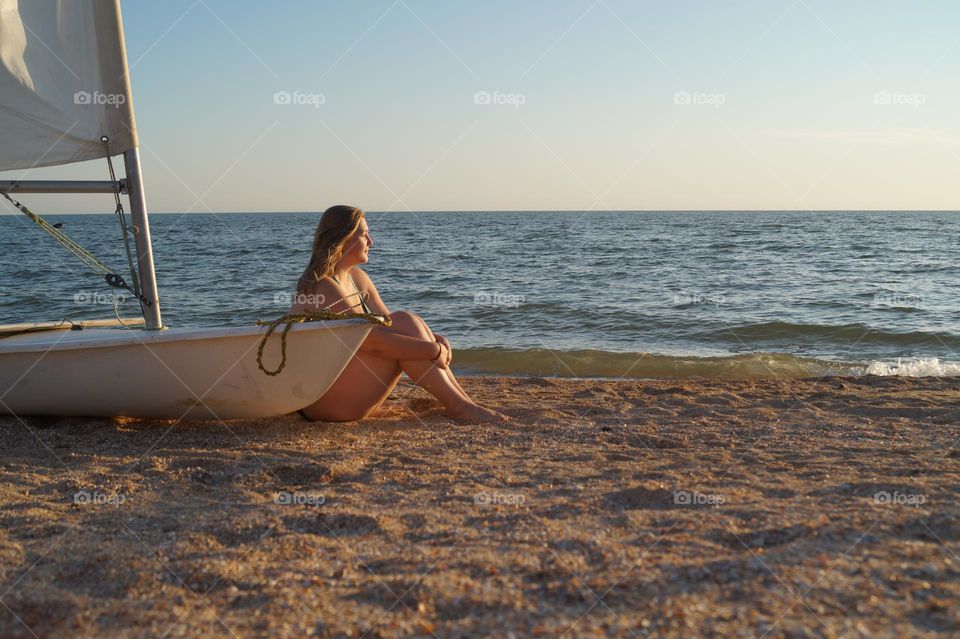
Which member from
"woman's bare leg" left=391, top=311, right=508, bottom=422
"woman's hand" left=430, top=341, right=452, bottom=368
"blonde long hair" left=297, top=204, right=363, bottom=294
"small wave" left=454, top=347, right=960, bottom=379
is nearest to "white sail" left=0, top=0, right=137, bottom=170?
"blonde long hair" left=297, top=204, right=363, bottom=294

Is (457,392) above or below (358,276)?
below

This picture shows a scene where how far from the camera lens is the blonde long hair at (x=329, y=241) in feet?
14.9

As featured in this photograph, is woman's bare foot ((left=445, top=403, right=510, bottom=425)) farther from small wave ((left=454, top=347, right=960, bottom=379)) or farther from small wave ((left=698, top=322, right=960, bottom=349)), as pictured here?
small wave ((left=698, top=322, right=960, bottom=349))

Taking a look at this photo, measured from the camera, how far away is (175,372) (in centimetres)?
430

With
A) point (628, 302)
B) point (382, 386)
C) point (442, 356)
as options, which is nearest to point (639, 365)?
point (442, 356)

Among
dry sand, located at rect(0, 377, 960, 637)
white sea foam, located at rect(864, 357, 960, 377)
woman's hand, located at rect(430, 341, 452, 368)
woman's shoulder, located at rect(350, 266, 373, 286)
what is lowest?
white sea foam, located at rect(864, 357, 960, 377)

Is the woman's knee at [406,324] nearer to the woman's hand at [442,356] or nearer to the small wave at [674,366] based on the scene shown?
the woman's hand at [442,356]

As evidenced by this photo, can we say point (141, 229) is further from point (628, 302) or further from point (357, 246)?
point (628, 302)

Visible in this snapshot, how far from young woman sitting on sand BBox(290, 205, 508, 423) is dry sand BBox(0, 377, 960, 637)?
0.19 meters

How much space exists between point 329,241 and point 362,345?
27.6 inches

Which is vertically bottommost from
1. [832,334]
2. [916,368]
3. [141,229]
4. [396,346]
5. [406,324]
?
[916,368]

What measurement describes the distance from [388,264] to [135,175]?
14.9 metres

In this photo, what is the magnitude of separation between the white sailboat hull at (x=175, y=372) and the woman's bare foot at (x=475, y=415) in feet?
3.02

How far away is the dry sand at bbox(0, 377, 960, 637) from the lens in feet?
7.02
